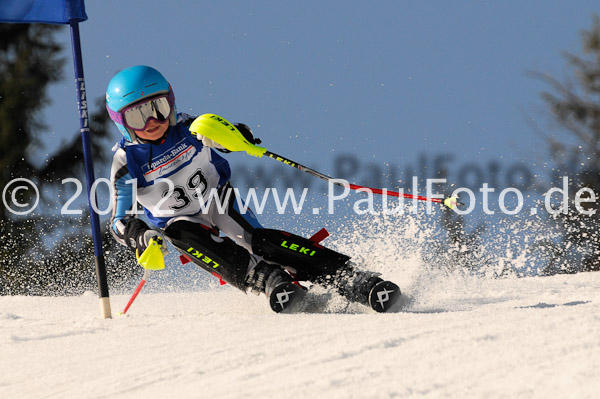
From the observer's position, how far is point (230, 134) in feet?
14.3

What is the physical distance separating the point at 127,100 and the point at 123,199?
644mm

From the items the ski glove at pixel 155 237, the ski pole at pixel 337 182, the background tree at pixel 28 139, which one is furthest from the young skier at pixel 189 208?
the background tree at pixel 28 139

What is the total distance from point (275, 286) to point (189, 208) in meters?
0.89

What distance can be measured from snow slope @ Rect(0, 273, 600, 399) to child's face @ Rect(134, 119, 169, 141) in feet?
3.83

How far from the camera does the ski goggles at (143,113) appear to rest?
4.35 m

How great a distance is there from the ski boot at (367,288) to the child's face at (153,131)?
57.3 inches

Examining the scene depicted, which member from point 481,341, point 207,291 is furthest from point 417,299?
point 207,291

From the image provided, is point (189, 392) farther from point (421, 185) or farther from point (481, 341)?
point (421, 185)

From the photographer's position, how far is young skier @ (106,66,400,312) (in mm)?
4215

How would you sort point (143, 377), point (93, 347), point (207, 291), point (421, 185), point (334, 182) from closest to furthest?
point (143, 377)
point (93, 347)
point (334, 182)
point (207, 291)
point (421, 185)

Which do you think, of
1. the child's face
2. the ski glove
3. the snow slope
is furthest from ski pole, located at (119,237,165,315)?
the child's face

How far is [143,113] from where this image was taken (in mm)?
4359

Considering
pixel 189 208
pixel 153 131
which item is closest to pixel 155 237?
pixel 189 208

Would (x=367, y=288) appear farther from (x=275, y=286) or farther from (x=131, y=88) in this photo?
(x=131, y=88)
